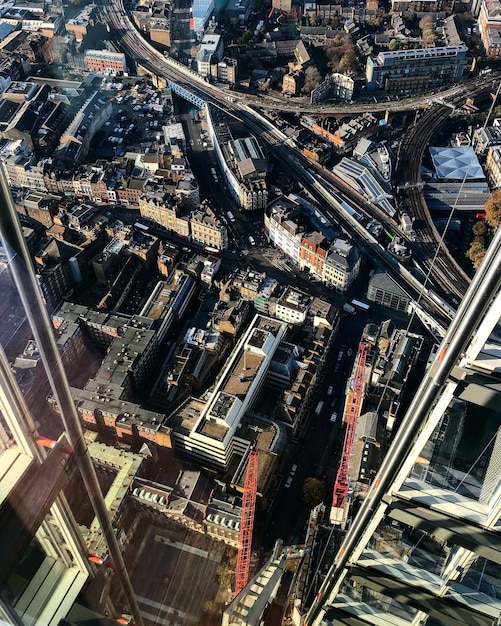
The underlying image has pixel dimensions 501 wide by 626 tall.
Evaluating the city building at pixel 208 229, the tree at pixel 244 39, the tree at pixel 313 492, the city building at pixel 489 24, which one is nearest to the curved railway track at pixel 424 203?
the city building at pixel 489 24

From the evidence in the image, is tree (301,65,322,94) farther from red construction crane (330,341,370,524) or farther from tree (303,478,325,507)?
tree (303,478,325,507)

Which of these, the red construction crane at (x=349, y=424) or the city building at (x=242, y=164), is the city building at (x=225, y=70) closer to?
the city building at (x=242, y=164)

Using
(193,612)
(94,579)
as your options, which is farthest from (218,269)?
(94,579)

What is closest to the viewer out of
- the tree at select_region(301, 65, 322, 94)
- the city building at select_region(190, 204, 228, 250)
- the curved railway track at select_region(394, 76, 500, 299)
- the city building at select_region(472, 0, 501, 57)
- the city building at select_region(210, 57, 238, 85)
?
the curved railway track at select_region(394, 76, 500, 299)

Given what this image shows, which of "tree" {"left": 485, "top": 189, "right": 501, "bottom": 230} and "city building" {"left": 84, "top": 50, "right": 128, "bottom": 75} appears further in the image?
"city building" {"left": 84, "top": 50, "right": 128, "bottom": 75}

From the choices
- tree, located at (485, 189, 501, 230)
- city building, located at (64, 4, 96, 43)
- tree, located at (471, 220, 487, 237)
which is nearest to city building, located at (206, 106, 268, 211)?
tree, located at (471, 220, 487, 237)

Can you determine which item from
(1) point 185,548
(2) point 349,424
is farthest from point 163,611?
(2) point 349,424

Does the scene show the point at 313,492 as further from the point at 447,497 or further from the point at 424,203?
the point at 424,203

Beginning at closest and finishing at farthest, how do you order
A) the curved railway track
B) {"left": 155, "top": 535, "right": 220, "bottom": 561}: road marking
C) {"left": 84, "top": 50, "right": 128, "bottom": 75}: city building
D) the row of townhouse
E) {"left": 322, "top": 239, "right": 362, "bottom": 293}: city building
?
1. {"left": 155, "top": 535, "right": 220, "bottom": 561}: road marking
2. {"left": 322, "top": 239, "right": 362, "bottom": 293}: city building
3. the row of townhouse
4. the curved railway track
5. {"left": 84, "top": 50, "right": 128, "bottom": 75}: city building
